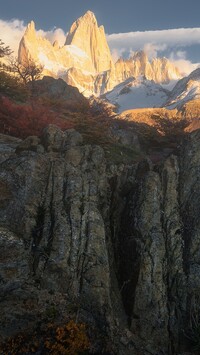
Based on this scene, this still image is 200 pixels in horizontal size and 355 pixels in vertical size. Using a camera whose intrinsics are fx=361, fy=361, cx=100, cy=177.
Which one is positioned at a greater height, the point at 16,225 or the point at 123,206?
the point at 123,206

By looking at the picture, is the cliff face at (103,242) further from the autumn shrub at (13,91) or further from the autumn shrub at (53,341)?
the autumn shrub at (13,91)

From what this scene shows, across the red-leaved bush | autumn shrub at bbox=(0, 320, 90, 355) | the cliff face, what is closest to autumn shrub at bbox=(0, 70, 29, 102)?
the red-leaved bush

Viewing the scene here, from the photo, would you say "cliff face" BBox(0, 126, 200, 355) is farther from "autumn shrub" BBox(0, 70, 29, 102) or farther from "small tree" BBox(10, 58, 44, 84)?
"small tree" BBox(10, 58, 44, 84)

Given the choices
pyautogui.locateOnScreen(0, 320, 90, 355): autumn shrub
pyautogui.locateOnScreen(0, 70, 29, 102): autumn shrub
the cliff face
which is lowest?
pyautogui.locateOnScreen(0, 320, 90, 355): autumn shrub

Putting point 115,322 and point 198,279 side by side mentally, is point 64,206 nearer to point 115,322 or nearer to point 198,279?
point 115,322

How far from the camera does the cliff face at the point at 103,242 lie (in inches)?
512

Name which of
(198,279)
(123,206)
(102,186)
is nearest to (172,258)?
(198,279)

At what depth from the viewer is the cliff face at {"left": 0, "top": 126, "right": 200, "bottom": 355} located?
13000 millimetres

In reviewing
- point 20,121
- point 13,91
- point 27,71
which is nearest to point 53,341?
point 20,121

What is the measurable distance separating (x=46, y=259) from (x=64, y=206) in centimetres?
245

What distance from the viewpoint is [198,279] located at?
14.4 m

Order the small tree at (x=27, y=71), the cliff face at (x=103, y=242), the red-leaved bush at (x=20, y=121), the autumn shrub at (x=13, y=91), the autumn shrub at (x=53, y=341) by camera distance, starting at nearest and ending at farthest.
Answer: the autumn shrub at (x=53, y=341), the cliff face at (x=103, y=242), the red-leaved bush at (x=20, y=121), the autumn shrub at (x=13, y=91), the small tree at (x=27, y=71)

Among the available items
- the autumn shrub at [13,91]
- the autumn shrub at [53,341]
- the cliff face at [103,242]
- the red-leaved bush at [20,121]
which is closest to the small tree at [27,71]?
the autumn shrub at [13,91]

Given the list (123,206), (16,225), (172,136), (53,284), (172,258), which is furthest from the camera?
(172,136)
